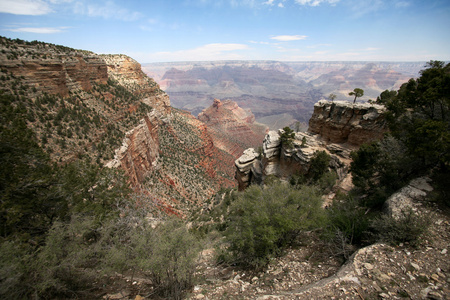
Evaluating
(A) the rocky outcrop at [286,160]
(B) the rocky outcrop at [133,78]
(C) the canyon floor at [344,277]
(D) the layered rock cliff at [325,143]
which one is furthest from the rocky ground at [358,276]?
(B) the rocky outcrop at [133,78]

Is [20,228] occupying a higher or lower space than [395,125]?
lower

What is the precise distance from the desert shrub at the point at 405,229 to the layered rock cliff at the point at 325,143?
43.9ft

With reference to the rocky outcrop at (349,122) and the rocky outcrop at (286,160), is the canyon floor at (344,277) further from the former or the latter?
the rocky outcrop at (349,122)

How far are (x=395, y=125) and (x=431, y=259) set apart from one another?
12.3 meters

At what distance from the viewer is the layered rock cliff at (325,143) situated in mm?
23250

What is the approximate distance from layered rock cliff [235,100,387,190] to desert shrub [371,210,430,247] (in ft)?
43.9

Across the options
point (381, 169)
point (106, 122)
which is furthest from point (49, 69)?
point (381, 169)

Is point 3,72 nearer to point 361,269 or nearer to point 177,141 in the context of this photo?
point 361,269

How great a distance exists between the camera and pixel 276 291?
7.34 meters

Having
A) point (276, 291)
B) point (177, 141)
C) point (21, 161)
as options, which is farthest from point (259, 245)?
point (177, 141)

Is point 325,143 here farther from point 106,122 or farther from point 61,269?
point 106,122

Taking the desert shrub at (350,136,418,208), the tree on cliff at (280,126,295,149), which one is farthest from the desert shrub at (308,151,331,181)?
the tree on cliff at (280,126,295,149)

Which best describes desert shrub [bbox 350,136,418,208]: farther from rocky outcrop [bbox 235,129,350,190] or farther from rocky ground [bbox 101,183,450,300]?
rocky outcrop [bbox 235,129,350,190]

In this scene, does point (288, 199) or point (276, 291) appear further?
point (288, 199)
